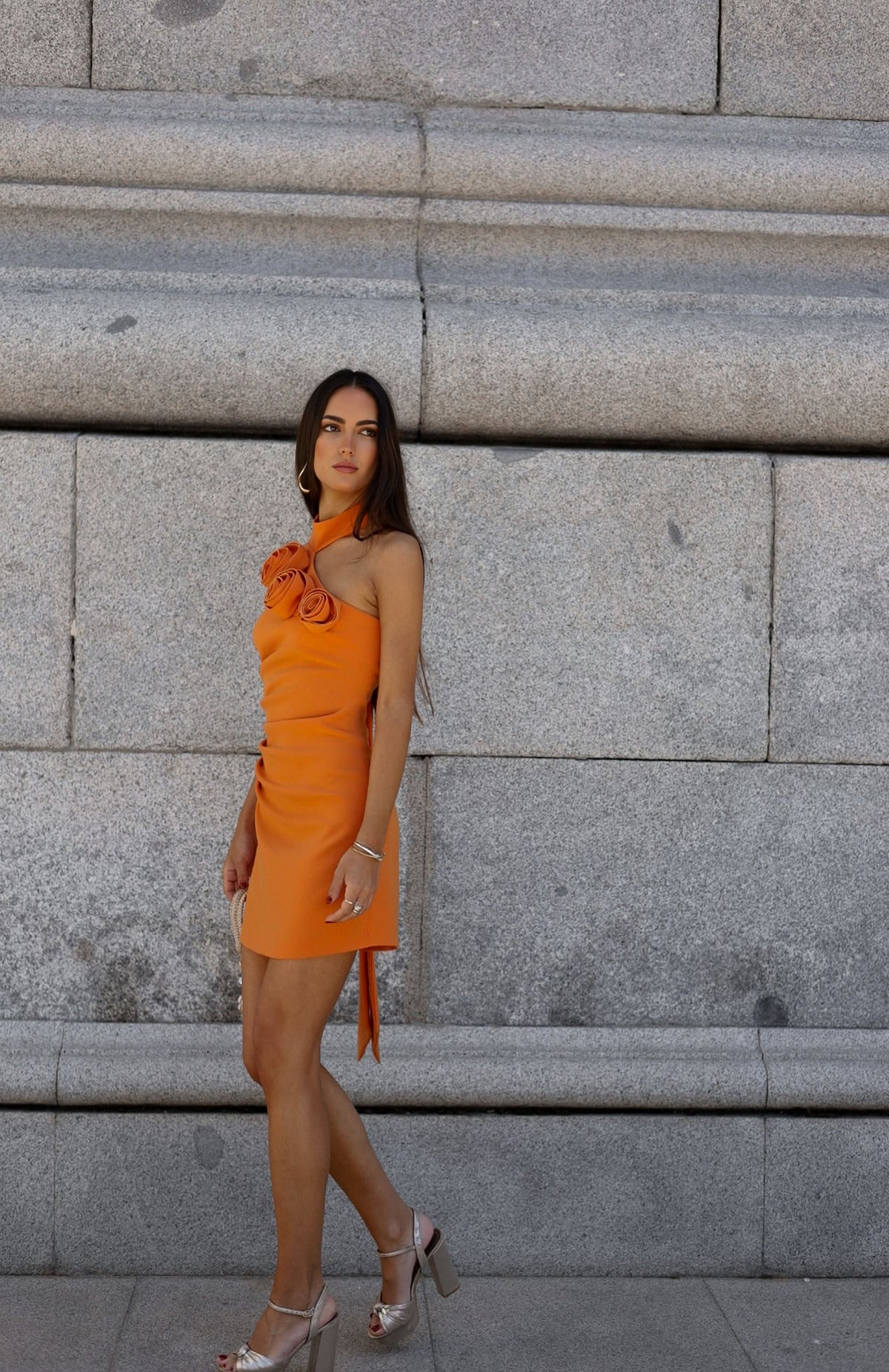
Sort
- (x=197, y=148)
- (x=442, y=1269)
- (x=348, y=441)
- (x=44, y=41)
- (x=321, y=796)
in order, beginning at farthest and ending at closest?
(x=44, y=41) → (x=197, y=148) → (x=442, y=1269) → (x=348, y=441) → (x=321, y=796)

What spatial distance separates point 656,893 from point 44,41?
3.34 m

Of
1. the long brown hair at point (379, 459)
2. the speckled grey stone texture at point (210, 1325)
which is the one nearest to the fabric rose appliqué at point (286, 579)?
the long brown hair at point (379, 459)

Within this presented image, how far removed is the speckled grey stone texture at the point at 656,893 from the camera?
4156 mm

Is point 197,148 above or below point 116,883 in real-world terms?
above

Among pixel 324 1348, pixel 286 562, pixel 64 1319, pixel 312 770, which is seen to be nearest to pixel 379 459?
pixel 286 562

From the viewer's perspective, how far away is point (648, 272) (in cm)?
448

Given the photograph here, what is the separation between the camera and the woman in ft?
10.5

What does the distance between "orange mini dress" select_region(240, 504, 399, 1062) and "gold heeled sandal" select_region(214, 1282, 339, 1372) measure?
0.85m

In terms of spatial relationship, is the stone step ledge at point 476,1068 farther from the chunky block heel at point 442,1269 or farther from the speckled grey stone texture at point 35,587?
the speckled grey stone texture at point 35,587

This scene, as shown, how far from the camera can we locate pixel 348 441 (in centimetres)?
333

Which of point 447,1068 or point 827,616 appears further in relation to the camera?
point 827,616

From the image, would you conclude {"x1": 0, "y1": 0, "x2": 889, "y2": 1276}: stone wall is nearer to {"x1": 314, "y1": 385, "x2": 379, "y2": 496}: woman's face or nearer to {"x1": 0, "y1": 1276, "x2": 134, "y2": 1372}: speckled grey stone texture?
{"x1": 0, "y1": 1276, "x2": 134, "y2": 1372}: speckled grey stone texture

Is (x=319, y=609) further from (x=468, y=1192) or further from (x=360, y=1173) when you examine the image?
(x=468, y=1192)

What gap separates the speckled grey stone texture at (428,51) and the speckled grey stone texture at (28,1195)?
3268 mm
